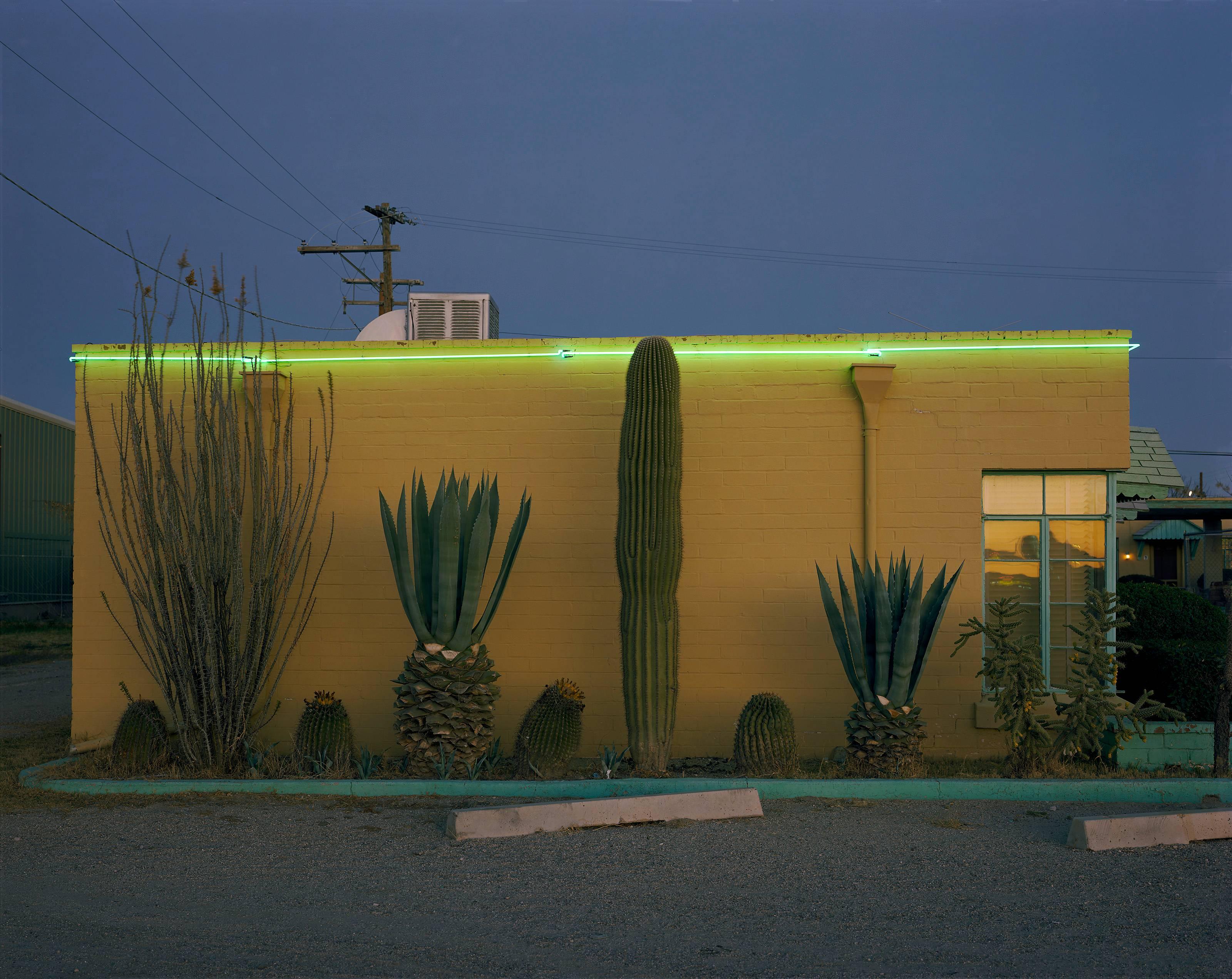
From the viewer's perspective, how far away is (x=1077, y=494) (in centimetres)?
825

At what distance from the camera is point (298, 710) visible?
28.1 ft

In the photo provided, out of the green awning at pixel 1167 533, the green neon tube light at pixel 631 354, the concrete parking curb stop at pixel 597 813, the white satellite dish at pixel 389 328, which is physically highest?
the white satellite dish at pixel 389 328

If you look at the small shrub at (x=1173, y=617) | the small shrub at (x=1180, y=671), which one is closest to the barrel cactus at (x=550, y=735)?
the small shrub at (x=1180, y=671)

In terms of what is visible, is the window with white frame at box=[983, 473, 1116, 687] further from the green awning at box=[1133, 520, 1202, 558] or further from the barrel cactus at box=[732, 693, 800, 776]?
the green awning at box=[1133, 520, 1202, 558]

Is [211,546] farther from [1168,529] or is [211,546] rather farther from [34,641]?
[1168,529]

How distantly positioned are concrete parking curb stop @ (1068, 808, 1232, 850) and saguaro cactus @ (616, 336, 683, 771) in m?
2.74

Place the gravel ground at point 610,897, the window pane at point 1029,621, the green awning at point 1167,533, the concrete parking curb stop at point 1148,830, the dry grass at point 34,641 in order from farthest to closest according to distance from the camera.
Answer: the green awning at point 1167,533
the dry grass at point 34,641
the window pane at point 1029,621
the concrete parking curb stop at point 1148,830
the gravel ground at point 610,897

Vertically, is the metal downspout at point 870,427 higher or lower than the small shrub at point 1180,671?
higher

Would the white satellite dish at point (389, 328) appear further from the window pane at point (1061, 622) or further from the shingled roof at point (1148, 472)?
the shingled roof at point (1148, 472)

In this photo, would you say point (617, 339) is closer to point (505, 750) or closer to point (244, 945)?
point (505, 750)

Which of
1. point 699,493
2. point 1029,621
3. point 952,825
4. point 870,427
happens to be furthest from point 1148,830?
point 699,493

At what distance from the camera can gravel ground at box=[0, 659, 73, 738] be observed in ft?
34.4

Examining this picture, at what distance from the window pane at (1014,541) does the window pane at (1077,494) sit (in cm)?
22

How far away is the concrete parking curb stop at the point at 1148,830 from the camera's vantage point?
5.51 meters
